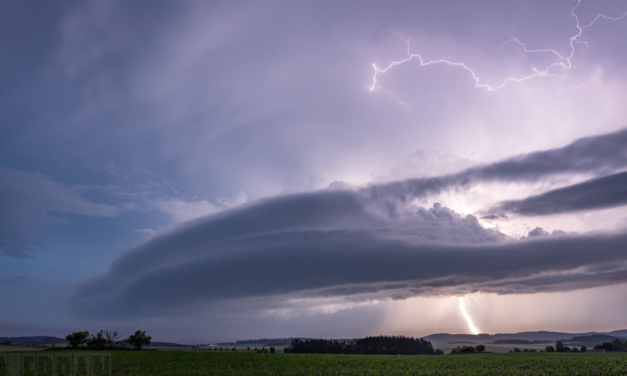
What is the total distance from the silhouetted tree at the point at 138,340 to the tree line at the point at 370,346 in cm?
7606

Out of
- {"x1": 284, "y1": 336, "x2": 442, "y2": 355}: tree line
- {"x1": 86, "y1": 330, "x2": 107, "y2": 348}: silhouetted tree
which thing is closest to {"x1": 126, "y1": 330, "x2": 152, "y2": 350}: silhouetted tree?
{"x1": 86, "y1": 330, "x2": 107, "y2": 348}: silhouetted tree

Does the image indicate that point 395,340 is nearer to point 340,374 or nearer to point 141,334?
point 141,334

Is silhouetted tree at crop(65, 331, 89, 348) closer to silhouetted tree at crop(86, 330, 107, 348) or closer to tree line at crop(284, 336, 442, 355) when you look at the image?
silhouetted tree at crop(86, 330, 107, 348)

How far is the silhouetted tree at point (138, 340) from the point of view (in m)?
101

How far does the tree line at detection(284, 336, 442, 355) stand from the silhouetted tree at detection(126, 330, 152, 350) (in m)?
76.1

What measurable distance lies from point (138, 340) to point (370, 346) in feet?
405

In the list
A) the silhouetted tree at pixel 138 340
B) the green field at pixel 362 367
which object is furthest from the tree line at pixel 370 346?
the green field at pixel 362 367

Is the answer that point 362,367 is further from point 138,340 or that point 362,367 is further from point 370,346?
point 370,346

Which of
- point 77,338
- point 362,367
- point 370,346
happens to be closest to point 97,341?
point 77,338

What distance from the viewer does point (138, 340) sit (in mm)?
101125

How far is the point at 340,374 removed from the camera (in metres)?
49.3

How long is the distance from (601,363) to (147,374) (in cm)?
6737

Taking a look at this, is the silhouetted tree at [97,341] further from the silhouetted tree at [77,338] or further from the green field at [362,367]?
the green field at [362,367]

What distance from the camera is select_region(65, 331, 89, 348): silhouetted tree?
9687cm
